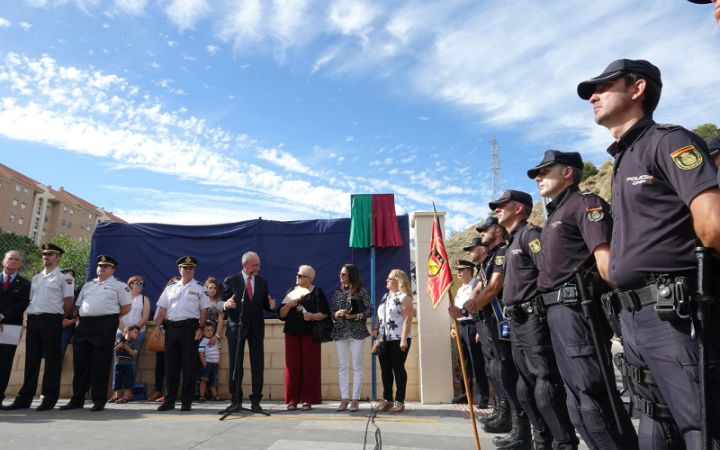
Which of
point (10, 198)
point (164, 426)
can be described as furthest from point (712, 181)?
point (10, 198)

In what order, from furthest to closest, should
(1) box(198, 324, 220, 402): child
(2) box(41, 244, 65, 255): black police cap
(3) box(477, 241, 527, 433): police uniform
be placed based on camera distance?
(1) box(198, 324, 220, 402): child
(2) box(41, 244, 65, 255): black police cap
(3) box(477, 241, 527, 433): police uniform

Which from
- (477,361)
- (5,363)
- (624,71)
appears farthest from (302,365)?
(624,71)

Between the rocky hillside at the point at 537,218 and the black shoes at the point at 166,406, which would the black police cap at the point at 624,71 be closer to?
the black shoes at the point at 166,406

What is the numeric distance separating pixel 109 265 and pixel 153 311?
2987mm

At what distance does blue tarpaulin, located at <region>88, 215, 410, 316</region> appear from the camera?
896 cm

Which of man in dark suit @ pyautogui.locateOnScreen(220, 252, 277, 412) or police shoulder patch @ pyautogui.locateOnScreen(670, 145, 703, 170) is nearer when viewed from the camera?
police shoulder patch @ pyautogui.locateOnScreen(670, 145, 703, 170)

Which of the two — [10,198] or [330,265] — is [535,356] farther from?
[10,198]

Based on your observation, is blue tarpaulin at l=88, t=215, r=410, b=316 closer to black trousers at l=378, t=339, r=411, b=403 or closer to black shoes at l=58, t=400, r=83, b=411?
black trousers at l=378, t=339, r=411, b=403

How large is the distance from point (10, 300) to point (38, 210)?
71.3 m

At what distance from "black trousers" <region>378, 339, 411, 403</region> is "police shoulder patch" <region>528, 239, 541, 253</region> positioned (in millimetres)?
3085

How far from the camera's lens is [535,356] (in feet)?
10.5

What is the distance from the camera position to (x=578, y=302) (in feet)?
8.68

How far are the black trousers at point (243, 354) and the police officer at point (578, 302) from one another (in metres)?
3.92

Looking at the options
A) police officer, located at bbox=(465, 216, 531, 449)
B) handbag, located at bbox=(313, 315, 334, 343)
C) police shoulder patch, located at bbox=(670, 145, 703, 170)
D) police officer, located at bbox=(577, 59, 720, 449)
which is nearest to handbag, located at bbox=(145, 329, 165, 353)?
handbag, located at bbox=(313, 315, 334, 343)
